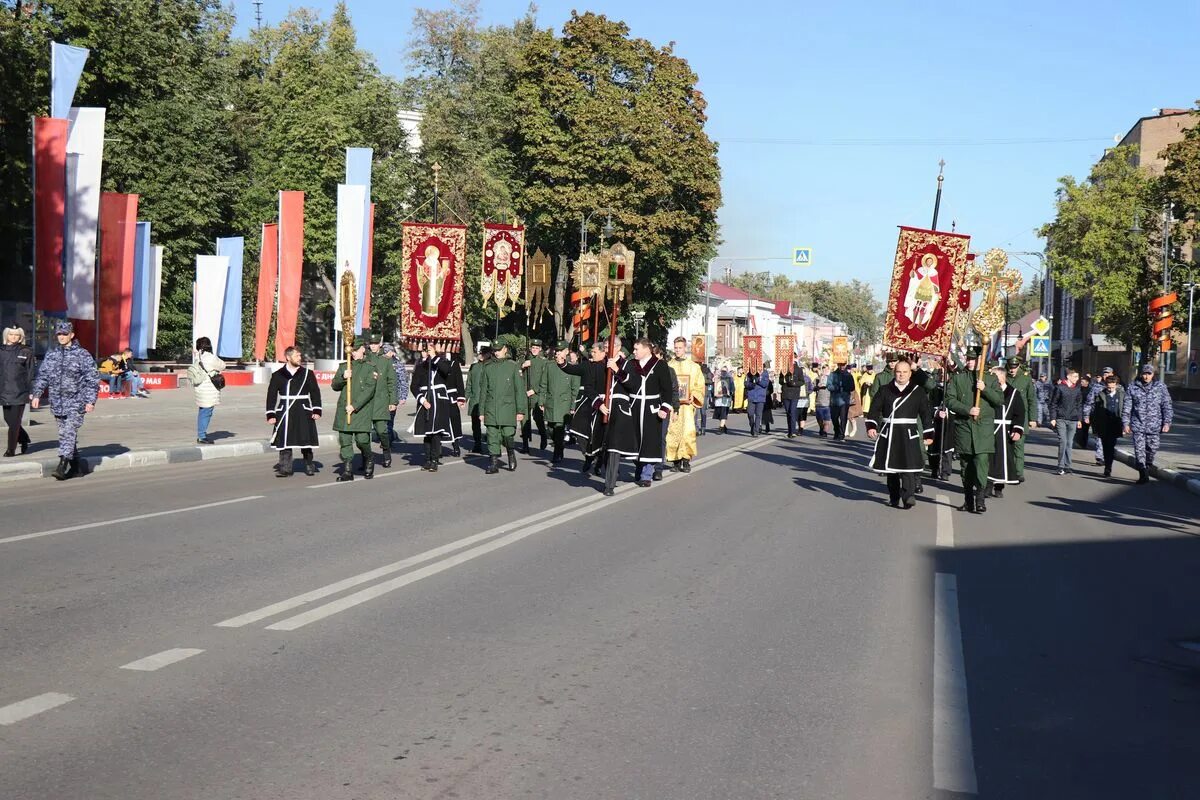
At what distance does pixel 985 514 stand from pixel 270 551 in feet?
27.1

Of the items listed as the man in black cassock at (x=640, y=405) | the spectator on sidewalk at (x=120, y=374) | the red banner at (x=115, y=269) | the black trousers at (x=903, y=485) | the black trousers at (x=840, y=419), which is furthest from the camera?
the spectator on sidewalk at (x=120, y=374)

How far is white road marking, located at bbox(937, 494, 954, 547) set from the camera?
37.9 feet

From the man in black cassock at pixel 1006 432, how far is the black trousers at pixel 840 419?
41.7 feet

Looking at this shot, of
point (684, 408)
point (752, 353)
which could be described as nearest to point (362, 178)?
point (684, 408)

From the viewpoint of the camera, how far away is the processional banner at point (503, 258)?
3162 centimetres

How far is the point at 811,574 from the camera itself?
9.33 meters

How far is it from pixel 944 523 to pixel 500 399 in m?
6.75

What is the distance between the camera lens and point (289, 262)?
35438 mm

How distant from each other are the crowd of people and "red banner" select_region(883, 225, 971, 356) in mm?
703

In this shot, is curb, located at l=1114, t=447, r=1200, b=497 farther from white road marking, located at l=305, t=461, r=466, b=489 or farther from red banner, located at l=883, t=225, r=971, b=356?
white road marking, located at l=305, t=461, r=466, b=489

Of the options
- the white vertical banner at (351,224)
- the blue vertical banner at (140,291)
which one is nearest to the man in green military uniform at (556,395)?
the white vertical banner at (351,224)

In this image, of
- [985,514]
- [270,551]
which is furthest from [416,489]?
[985,514]

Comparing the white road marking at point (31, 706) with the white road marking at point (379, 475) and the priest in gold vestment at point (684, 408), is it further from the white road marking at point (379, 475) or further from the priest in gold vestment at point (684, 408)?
the priest in gold vestment at point (684, 408)

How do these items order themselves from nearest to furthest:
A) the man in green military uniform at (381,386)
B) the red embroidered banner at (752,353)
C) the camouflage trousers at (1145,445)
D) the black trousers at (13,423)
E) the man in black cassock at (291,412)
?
the man in black cassock at (291,412), the man in green military uniform at (381,386), the black trousers at (13,423), the camouflage trousers at (1145,445), the red embroidered banner at (752,353)
